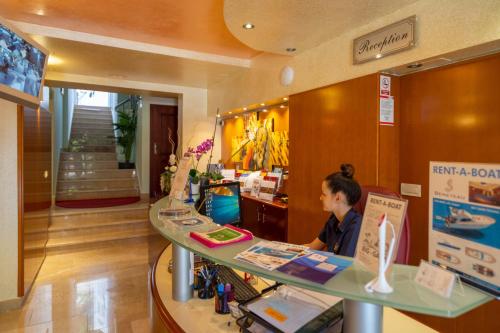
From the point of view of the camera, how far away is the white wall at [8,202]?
3.03 metres

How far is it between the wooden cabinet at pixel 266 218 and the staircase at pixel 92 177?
3.69 m

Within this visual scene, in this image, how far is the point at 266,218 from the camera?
376 centimetres

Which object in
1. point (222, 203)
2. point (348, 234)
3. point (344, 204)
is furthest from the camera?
point (222, 203)

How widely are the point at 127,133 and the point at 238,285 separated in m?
7.55

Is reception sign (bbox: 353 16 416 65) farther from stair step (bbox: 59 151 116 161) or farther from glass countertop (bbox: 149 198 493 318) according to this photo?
stair step (bbox: 59 151 116 161)

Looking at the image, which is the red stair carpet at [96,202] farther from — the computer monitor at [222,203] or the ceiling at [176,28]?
the computer monitor at [222,203]

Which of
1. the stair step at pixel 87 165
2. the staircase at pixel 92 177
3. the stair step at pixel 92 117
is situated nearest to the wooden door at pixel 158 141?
the staircase at pixel 92 177

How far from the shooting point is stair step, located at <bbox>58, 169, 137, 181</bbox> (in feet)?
23.0

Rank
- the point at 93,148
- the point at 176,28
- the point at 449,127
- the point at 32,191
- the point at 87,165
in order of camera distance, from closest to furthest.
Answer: the point at 449,127
the point at 176,28
the point at 32,191
the point at 87,165
the point at 93,148

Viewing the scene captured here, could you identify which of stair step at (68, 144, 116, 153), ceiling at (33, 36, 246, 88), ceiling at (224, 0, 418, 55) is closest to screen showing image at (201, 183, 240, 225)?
ceiling at (224, 0, 418, 55)

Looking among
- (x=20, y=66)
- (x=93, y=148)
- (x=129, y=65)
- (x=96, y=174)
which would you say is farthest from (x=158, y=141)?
(x=20, y=66)

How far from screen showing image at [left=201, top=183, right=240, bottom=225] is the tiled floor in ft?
4.24

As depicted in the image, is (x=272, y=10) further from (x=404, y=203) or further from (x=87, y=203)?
(x=87, y=203)

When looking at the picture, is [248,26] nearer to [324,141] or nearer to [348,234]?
[324,141]
